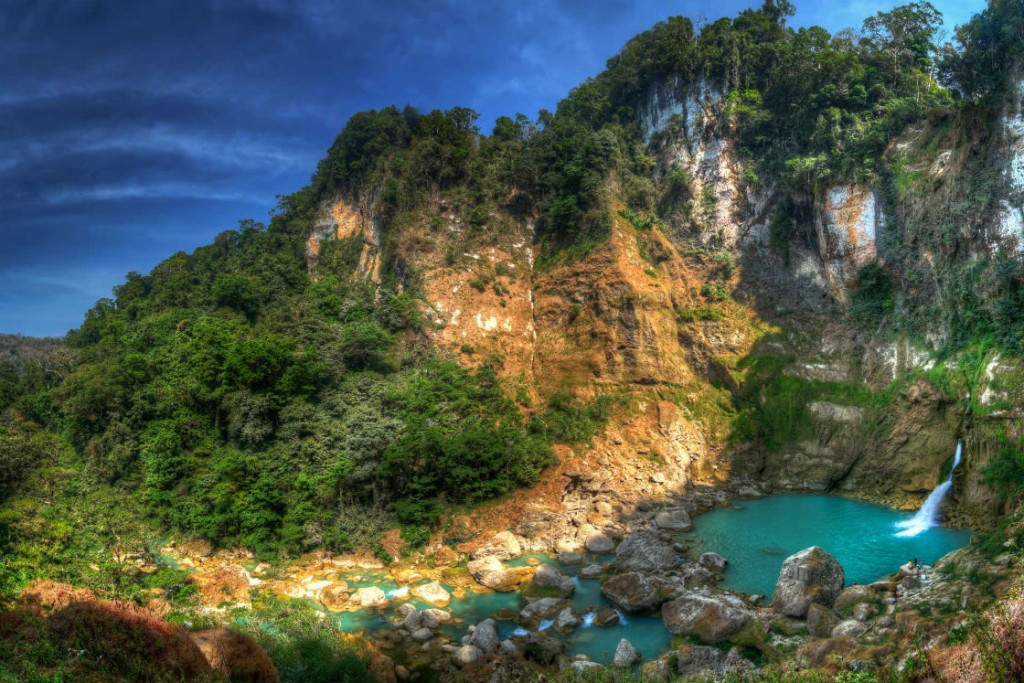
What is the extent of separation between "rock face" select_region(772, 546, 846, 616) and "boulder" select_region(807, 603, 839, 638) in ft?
2.10

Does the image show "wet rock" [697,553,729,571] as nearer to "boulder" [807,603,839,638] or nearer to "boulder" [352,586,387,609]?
"boulder" [807,603,839,638]

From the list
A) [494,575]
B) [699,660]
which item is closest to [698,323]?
[494,575]

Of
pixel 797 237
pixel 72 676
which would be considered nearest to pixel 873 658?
pixel 72 676

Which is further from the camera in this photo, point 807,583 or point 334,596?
point 334,596

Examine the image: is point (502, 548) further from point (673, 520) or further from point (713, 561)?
point (713, 561)

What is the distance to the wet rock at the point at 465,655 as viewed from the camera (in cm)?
1445

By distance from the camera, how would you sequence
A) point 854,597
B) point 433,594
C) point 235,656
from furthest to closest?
point 433,594 < point 854,597 < point 235,656

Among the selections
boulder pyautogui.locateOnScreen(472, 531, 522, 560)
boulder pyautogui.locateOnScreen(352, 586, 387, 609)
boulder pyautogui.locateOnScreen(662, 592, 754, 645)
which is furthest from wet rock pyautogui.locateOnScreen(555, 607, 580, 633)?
boulder pyautogui.locateOnScreen(352, 586, 387, 609)

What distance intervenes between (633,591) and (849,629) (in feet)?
19.3

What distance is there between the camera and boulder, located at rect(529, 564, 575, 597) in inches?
722

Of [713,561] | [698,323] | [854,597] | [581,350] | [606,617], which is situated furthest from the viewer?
[698,323]

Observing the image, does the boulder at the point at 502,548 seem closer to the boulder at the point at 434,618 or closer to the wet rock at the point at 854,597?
the boulder at the point at 434,618

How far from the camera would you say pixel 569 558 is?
20906mm

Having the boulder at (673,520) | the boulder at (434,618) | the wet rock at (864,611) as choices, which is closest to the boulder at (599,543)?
the boulder at (673,520)
